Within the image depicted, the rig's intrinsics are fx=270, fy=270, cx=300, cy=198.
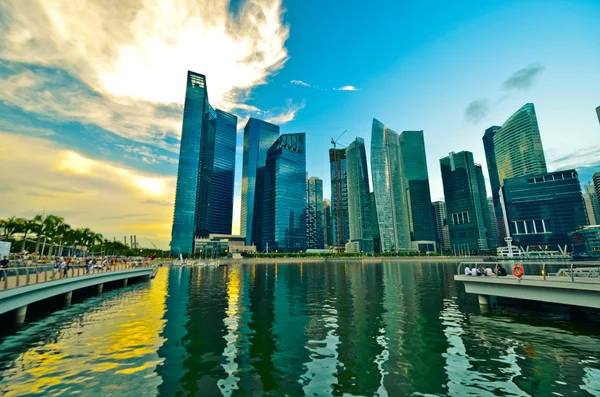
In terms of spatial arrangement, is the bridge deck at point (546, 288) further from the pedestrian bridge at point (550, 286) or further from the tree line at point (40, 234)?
the tree line at point (40, 234)

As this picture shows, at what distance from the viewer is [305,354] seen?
47.8ft

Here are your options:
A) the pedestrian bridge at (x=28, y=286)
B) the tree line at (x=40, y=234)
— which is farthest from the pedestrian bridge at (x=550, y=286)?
the tree line at (x=40, y=234)

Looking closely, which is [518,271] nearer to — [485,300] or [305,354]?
[485,300]

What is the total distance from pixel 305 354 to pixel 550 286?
1837 cm

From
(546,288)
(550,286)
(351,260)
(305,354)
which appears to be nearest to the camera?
(305,354)

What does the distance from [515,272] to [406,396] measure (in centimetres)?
1830

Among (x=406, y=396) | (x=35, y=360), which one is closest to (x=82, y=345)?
(x=35, y=360)

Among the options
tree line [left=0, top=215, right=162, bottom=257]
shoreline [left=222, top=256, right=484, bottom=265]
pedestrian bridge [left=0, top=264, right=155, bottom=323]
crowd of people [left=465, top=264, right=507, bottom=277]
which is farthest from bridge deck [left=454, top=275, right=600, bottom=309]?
shoreline [left=222, top=256, right=484, bottom=265]

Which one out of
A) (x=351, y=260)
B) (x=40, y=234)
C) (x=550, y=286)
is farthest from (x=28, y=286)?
(x=351, y=260)

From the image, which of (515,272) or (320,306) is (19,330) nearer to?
(320,306)

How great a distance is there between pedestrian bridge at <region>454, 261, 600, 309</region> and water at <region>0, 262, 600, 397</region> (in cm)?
185

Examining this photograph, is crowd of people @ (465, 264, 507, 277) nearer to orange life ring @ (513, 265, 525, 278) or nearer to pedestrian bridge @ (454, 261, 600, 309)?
pedestrian bridge @ (454, 261, 600, 309)

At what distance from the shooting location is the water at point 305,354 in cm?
1084

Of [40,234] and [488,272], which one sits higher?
[40,234]
